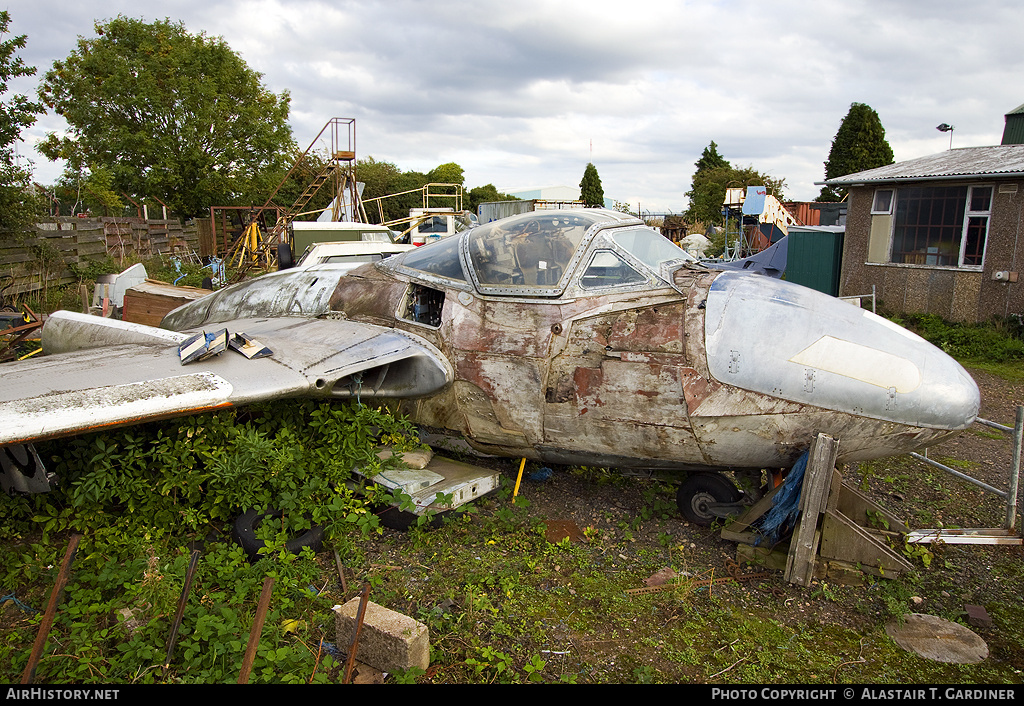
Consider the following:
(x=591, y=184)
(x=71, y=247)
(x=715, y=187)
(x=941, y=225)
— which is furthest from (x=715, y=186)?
(x=71, y=247)

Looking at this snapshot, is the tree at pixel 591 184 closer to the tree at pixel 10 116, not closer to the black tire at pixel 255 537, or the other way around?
the tree at pixel 10 116

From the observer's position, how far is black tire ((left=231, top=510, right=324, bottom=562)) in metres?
4.91

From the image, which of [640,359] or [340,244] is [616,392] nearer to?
[640,359]

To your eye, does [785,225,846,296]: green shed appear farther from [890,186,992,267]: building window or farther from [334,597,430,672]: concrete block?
[334,597,430,672]: concrete block

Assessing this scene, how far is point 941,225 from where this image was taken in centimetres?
1474

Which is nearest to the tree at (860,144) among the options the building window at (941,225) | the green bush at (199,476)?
the building window at (941,225)

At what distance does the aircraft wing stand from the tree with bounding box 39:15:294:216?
89.0ft

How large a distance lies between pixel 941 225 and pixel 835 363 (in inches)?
523

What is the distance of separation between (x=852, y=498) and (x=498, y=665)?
3547mm

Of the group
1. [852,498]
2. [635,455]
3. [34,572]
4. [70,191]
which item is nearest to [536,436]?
[635,455]

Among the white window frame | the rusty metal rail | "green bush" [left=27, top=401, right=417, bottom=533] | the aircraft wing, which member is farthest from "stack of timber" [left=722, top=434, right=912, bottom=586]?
the white window frame

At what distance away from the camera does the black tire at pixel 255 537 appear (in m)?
4.91
